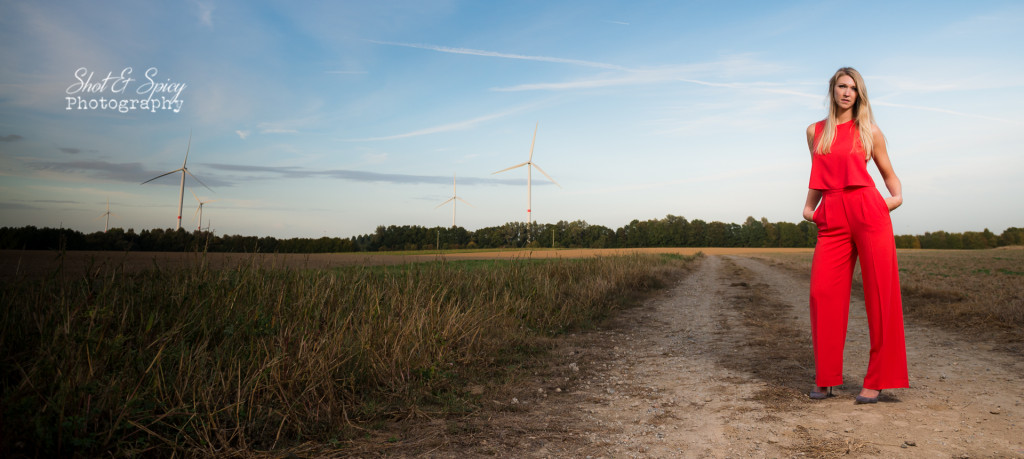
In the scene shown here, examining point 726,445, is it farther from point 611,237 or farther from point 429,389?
point 611,237

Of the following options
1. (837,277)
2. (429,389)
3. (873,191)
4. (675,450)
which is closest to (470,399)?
(429,389)

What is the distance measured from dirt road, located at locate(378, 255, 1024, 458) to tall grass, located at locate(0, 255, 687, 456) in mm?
667

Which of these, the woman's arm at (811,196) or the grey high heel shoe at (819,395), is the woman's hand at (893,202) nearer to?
the woman's arm at (811,196)

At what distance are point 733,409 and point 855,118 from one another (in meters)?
2.63

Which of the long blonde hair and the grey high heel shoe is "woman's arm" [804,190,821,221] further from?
the grey high heel shoe

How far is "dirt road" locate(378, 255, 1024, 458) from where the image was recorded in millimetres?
3322

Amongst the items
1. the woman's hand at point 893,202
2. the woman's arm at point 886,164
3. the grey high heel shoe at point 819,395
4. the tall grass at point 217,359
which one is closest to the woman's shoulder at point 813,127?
the woman's arm at point 886,164

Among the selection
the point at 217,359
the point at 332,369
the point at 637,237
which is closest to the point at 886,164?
the point at 332,369

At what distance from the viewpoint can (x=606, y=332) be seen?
8.50 meters

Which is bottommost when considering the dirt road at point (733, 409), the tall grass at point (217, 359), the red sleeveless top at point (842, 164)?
the dirt road at point (733, 409)

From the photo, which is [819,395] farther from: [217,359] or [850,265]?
[217,359]

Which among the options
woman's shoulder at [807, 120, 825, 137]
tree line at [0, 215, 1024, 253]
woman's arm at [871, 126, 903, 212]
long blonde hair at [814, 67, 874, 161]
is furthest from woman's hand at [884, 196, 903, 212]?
tree line at [0, 215, 1024, 253]

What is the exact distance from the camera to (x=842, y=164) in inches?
168

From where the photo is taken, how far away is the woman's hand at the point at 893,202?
13.8ft
